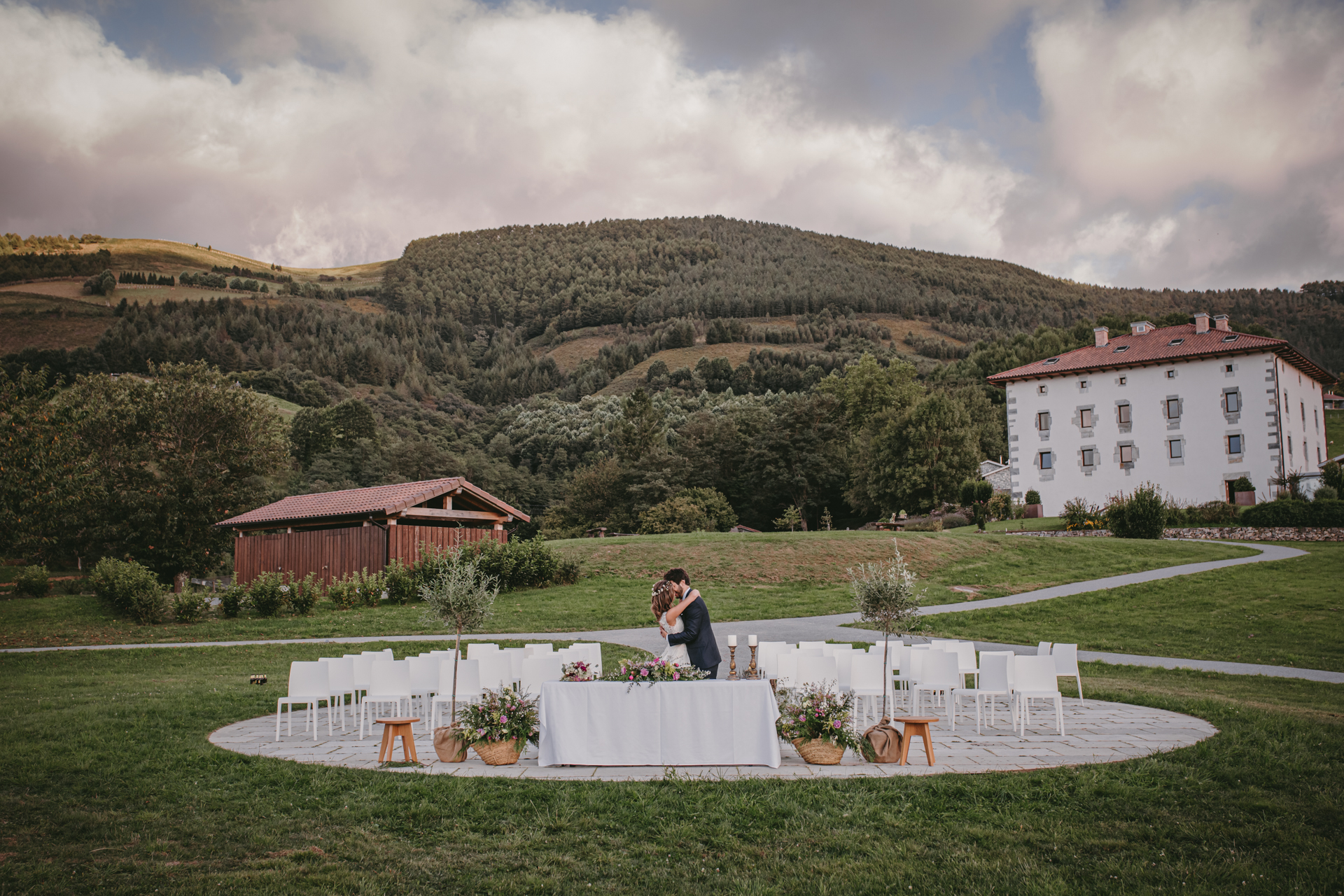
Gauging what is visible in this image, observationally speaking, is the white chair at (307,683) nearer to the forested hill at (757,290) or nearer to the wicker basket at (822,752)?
the wicker basket at (822,752)

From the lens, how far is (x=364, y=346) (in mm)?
119750

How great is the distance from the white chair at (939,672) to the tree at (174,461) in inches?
1427

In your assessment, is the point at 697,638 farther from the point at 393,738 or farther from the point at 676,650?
the point at 393,738

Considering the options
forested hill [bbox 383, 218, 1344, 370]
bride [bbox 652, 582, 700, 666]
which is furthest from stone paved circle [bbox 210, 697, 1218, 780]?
forested hill [bbox 383, 218, 1344, 370]

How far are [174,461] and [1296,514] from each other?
48.4m

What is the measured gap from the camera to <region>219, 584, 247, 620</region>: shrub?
2325 centimetres

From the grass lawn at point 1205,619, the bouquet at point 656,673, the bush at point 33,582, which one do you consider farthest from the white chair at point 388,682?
the bush at point 33,582

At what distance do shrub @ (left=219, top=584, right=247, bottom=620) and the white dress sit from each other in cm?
1944

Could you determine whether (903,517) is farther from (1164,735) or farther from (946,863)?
(946,863)

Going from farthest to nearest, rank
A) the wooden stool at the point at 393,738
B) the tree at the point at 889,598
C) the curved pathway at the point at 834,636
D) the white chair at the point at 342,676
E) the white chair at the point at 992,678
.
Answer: the curved pathway at the point at 834,636 < the white chair at the point at 342,676 < the white chair at the point at 992,678 < the tree at the point at 889,598 < the wooden stool at the point at 393,738

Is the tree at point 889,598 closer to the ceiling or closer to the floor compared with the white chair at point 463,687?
closer to the ceiling

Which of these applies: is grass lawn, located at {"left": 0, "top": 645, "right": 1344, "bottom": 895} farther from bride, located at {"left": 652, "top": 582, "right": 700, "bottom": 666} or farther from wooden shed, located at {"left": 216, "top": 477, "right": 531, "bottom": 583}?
wooden shed, located at {"left": 216, "top": 477, "right": 531, "bottom": 583}

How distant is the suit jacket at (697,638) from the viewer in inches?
323

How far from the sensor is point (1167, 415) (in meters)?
44.2
